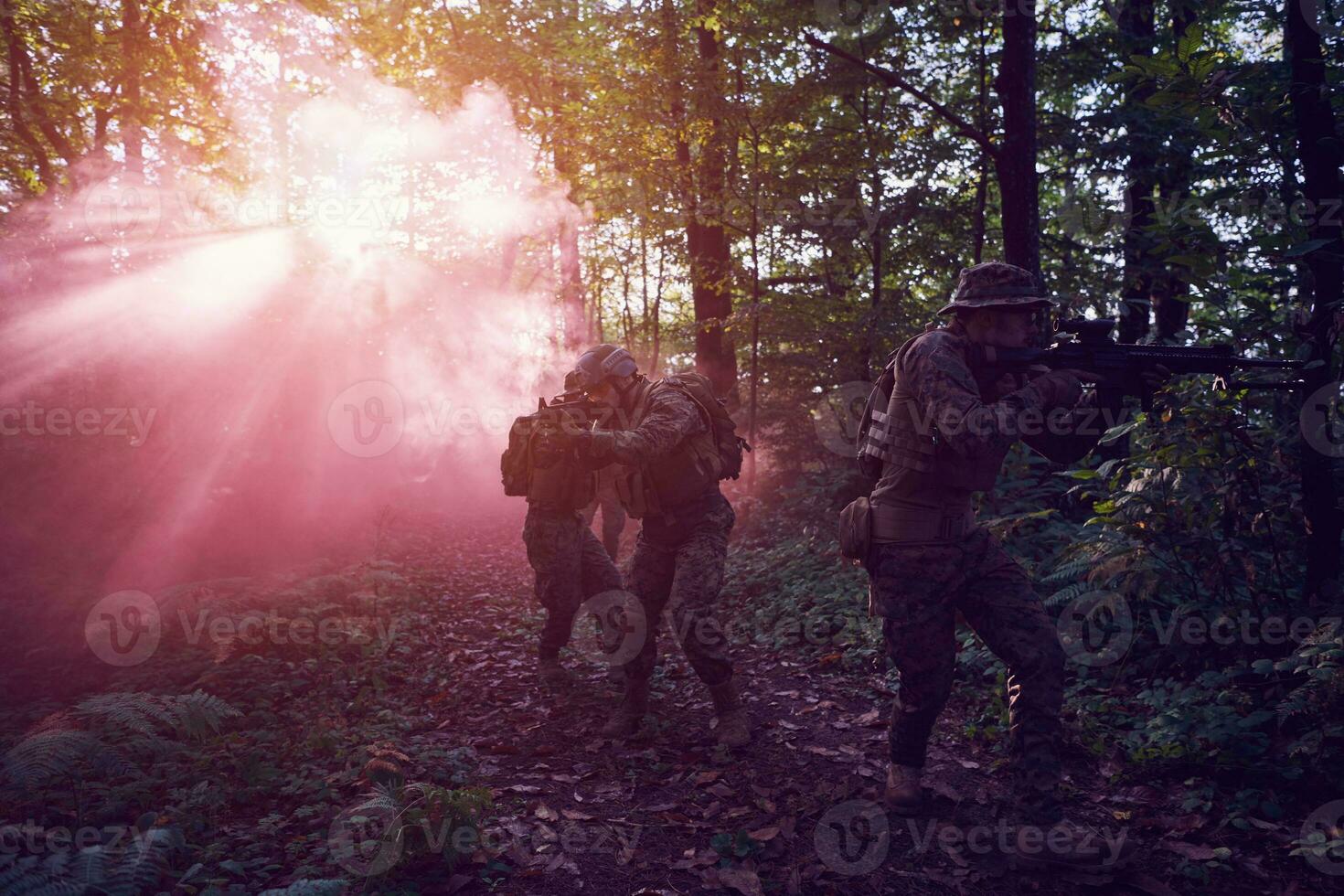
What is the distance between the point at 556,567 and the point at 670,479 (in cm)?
193

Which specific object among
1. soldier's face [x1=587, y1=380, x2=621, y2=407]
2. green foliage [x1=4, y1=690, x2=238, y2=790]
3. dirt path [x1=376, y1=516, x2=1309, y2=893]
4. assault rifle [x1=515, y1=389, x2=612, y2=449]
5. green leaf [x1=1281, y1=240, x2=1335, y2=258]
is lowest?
dirt path [x1=376, y1=516, x2=1309, y2=893]

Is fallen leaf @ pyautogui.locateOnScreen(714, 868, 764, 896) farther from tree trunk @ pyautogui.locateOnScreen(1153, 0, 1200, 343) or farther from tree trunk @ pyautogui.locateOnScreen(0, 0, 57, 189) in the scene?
tree trunk @ pyautogui.locateOnScreen(0, 0, 57, 189)

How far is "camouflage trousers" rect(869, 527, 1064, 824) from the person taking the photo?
3883 millimetres

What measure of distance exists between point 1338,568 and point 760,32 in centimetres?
963

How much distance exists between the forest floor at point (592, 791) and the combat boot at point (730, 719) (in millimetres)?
100

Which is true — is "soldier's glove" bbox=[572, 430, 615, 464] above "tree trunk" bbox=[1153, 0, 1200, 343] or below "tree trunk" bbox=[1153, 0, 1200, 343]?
below

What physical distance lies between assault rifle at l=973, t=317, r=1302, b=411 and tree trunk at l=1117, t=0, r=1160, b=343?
584 centimetres

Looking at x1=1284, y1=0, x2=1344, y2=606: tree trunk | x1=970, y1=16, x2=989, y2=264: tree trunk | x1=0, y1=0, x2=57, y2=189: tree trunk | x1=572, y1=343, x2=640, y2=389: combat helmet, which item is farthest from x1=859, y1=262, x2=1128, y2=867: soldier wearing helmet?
x1=0, y1=0, x2=57, y2=189: tree trunk

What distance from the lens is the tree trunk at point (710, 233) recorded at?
39.5 feet

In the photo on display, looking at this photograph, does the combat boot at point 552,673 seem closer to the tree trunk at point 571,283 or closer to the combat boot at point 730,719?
the combat boot at point 730,719

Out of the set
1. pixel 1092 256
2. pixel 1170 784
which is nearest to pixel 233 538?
pixel 1170 784

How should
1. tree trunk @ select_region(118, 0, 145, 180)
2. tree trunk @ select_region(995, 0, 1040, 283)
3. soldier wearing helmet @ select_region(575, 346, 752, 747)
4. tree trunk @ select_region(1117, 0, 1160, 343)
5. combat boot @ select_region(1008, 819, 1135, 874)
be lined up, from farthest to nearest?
tree trunk @ select_region(118, 0, 145, 180) → tree trunk @ select_region(1117, 0, 1160, 343) → tree trunk @ select_region(995, 0, 1040, 283) → soldier wearing helmet @ select_region(575, 346, 752, 747) → combat boot @ select_region(1008, 819, 1135, 874)

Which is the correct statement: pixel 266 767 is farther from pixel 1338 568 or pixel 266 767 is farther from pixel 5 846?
pixel 1338 568

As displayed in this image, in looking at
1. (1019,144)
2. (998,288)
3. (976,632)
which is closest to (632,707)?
(976,632)
